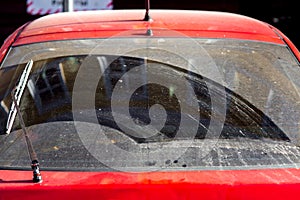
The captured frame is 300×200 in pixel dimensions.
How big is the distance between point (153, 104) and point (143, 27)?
2.14 feet

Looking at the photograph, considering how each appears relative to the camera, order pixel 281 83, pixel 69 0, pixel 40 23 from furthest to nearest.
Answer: pixel 69 0 < pixel 40 23 < pixel 281 83

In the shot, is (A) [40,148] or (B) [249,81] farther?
(B) [249,81]

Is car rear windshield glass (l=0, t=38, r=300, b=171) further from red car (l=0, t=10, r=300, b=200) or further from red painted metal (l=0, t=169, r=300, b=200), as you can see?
red painted metal (l=0, t=169, r=300, b=200)

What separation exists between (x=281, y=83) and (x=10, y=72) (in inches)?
50.3

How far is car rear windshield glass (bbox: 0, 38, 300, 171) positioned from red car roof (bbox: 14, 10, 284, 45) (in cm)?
6

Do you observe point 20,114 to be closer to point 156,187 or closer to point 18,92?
point 18,92

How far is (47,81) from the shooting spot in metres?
2.94

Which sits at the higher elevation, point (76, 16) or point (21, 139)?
point (76, 16)

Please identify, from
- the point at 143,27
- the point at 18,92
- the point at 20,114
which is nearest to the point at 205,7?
the point at 143,27

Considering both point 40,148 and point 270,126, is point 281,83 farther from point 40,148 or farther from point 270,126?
point 40,148

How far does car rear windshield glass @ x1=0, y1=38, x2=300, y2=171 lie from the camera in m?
2.34

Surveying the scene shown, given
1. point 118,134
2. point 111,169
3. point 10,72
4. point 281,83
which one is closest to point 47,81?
point 10,72

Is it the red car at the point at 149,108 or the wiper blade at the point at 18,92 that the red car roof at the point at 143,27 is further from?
the wiper blade at the point at 18,92

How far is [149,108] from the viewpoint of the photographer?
103 inches
